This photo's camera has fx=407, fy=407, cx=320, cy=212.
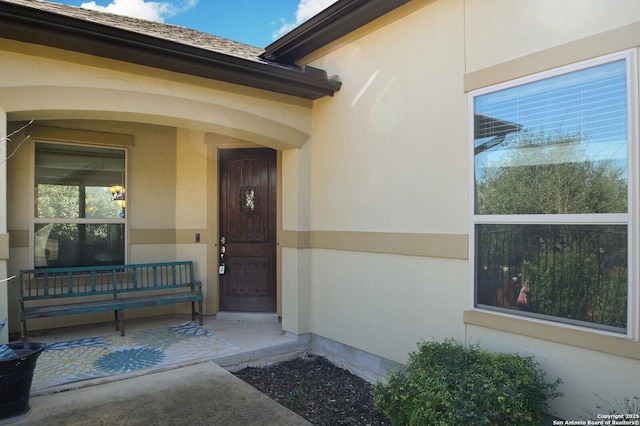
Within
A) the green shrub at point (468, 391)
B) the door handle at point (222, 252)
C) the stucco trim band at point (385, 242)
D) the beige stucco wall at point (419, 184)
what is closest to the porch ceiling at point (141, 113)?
the beige stucco wall at point (419, 184)

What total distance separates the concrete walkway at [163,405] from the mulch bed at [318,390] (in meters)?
0.40

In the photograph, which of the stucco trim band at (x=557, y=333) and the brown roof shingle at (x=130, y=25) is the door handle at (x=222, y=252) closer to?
the brown roof shingle at (x=130, y=25)

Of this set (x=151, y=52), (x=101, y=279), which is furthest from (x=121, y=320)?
(x=151, y=52)

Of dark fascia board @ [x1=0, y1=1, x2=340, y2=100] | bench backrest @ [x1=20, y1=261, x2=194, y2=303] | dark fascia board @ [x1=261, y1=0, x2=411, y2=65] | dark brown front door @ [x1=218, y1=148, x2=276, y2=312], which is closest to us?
dark fascia board @ [x1=0, y1=1, x2=340, y2=100]

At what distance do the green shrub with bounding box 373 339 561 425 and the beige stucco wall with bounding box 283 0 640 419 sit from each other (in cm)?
34

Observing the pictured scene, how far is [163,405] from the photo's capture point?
3.61 m

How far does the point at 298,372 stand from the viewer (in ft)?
15.9

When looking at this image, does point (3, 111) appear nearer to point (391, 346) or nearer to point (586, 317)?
point (391, 346)

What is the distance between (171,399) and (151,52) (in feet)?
11.0

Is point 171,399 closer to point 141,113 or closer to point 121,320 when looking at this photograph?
point 121,320

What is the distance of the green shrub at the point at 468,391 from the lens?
2654 millimetres

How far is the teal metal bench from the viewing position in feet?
16.8

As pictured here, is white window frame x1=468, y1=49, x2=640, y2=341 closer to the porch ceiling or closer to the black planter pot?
the porch ceiling

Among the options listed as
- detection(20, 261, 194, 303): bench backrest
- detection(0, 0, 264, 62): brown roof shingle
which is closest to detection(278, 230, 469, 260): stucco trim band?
detection(20, 261, 194, 303): bench backrest
